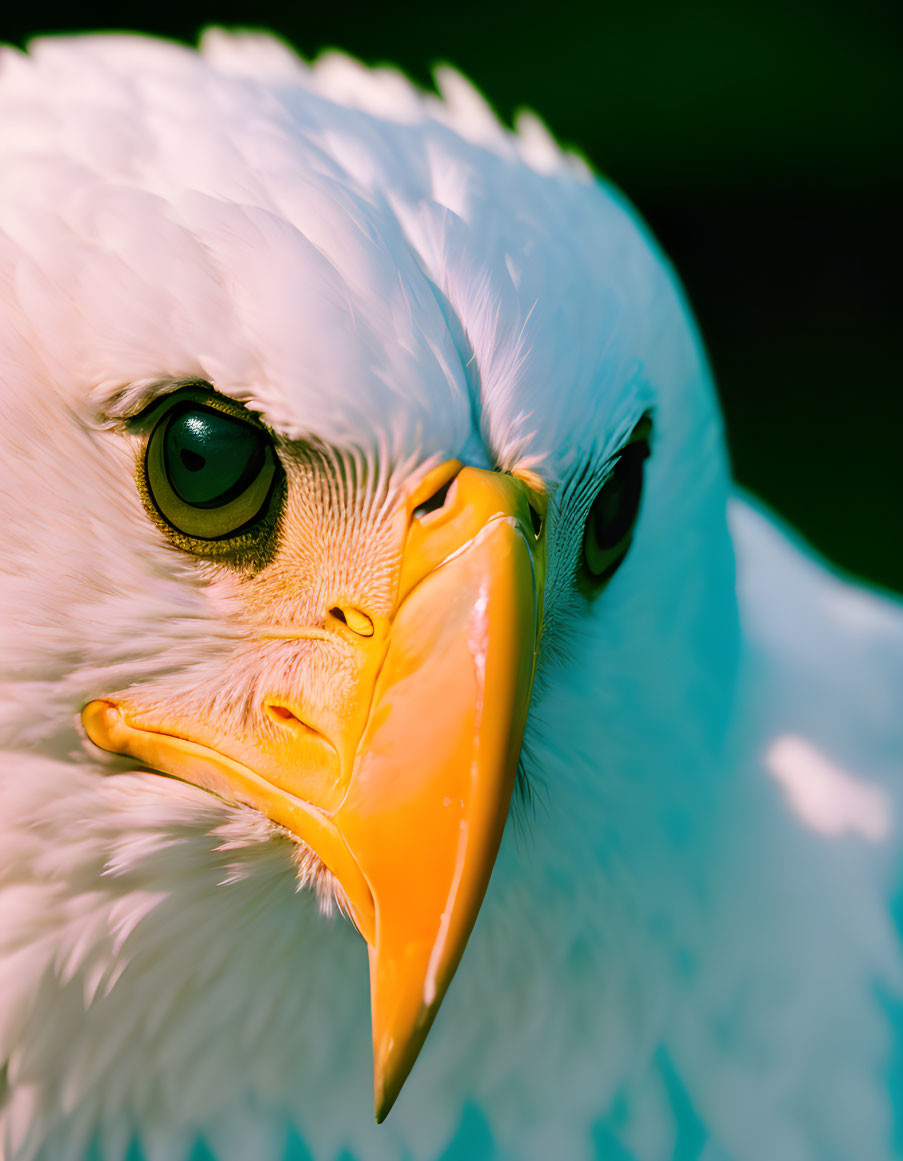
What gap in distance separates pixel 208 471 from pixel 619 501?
338 mm

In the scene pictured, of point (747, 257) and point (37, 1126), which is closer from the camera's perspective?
point (37, 1126)

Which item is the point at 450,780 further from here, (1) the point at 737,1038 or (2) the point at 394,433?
(1) the point at 737,1038

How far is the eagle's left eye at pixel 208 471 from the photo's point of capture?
869 millimetres

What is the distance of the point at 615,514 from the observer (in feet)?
3.37

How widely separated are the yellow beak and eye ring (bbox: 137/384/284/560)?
4.4 inches

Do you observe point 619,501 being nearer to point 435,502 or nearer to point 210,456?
point 435,502

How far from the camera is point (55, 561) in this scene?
0.90 meters

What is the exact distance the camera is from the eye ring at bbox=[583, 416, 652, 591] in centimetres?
101

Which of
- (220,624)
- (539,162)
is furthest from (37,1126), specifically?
(539,162)

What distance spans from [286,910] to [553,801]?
0.23m

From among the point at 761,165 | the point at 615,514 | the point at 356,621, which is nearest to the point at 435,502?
the point at 356,621

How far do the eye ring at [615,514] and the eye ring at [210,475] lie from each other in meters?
0.26

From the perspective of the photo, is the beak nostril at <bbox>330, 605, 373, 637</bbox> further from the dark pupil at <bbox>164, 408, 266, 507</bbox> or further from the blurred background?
the blurred background

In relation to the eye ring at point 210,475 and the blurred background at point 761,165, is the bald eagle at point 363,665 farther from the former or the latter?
the blurred background at point 761,165
